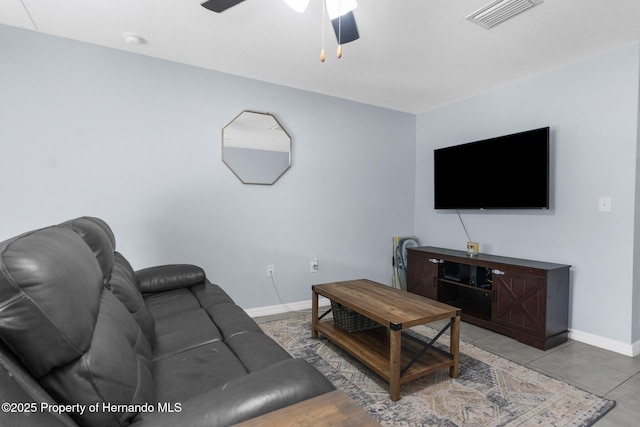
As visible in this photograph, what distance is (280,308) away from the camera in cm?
338

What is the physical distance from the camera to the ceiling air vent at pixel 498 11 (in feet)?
6.56

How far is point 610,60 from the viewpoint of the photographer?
256 centimetres

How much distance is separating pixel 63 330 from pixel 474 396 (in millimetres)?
2064

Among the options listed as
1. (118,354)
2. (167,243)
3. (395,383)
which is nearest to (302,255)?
(167,243)

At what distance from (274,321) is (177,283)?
41.9 inches

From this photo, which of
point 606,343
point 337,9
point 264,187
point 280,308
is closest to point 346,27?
point 337,9

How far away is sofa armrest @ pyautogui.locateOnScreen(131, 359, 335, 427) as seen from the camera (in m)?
0.79

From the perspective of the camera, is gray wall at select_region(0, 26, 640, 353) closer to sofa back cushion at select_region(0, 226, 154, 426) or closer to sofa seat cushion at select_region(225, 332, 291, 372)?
sofa seat cushion at select_region(225, 332, 291, 372)

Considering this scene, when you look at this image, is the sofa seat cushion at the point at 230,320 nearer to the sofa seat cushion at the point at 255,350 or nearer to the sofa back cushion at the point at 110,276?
the sofa seat cushion at the point at 255,350

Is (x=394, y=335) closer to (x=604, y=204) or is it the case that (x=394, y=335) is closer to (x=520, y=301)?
(x=520, y=301)

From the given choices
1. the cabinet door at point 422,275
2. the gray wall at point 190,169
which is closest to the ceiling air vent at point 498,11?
the gray wall at point 190,169

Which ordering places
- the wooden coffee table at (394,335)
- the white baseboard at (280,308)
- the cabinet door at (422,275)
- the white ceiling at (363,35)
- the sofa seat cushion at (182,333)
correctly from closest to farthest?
the sofa seat cushion at (182,333) < the wooden coffee table at (394,335) < the white ceiling at (363,35) < the white baseboard at (280,308) < the cabinet door at (422,275)

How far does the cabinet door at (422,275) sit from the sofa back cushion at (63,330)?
3057mm

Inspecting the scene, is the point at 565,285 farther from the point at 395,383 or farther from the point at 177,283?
the point at 177,283
